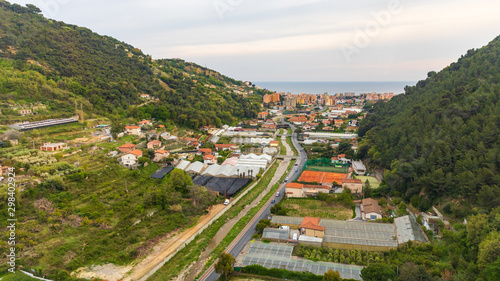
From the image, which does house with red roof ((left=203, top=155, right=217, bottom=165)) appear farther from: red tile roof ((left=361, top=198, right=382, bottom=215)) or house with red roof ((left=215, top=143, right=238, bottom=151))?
red tile roof ((left=361, top=198, right=382, bottom=215))

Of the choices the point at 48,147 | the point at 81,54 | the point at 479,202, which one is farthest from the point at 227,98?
the point at 479,202

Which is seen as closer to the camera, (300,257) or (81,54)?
(300,257)

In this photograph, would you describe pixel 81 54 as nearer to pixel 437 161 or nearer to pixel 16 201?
pixel 16 201

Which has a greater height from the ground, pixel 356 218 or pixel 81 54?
pixel 81 54

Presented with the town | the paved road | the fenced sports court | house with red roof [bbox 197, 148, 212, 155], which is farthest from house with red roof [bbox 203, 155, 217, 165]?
the fenced sports court

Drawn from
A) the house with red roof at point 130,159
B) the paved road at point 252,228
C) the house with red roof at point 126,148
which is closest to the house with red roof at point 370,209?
the paved road at point 252,228

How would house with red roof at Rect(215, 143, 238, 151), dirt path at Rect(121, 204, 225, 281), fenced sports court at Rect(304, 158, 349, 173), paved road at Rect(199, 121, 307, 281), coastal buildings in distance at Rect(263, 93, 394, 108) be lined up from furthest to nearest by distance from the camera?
coastal buildings in distance at Rect(263, 93, 394, 108) → house with red roof at Rect(215, 143, 238, 151) → fenced sports court at Rect(304, 158, 349, 173) → paved road at Rect(199, 121, 307, 281) → dirt path at Rect(121, 204, 225, 281)

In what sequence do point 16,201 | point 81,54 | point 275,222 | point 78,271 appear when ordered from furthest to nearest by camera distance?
point 81,54 → point 275,222 → point 16,201 → point 78,271
